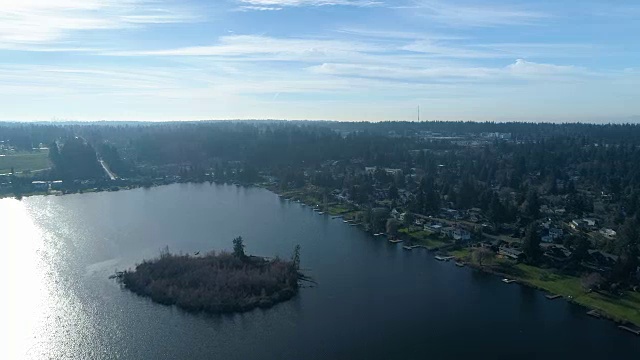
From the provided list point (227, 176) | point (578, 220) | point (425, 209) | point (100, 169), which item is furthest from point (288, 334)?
point (100, 169)

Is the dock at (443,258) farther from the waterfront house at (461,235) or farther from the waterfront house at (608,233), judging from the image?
the waterfront house at (608,233)

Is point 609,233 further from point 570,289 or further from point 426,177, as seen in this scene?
point 426,177

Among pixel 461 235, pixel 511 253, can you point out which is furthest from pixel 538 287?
pixel 461 235

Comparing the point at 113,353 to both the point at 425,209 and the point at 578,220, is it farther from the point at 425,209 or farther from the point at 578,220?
the point at 578,220

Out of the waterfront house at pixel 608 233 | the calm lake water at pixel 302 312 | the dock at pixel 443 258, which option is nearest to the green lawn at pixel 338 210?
the calm lake water at pixel 302 312

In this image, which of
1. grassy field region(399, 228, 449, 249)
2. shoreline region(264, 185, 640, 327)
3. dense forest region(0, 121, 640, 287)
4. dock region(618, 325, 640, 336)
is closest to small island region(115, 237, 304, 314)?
shoreline region(264, 185, 640, 327)

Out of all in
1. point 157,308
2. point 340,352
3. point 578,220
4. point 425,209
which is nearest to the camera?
point 340,352

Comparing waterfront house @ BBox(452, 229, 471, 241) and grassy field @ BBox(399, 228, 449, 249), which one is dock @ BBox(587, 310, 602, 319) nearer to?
grassy field @ BBox(399, 228, 449, 249)
